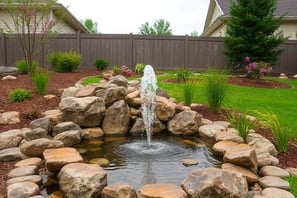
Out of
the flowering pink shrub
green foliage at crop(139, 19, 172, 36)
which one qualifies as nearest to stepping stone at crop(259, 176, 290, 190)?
the flowering pink shrub

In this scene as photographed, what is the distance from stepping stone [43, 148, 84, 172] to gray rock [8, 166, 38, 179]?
0.54 ft

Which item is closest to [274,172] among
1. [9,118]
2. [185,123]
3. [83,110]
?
[185,123]

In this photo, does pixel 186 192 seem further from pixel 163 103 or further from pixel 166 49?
pixel 166 49

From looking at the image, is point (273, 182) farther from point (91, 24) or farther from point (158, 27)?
point (91, 24)

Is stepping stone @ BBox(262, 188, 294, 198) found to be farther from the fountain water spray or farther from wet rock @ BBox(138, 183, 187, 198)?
the fountain water spray

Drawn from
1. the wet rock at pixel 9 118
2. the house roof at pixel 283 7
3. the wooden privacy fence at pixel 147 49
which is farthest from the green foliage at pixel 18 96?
the house roof at pixel 283 7

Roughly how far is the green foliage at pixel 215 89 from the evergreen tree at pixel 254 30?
6.93 meters

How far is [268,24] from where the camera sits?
13.2 metres

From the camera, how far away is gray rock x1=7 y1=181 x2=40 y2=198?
3.52 m

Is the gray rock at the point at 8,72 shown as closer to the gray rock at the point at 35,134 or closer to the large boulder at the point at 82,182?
the gray rock at the point at 35,134

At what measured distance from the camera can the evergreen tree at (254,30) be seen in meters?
13.2

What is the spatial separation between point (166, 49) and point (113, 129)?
33.2 feet

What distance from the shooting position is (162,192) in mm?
3455

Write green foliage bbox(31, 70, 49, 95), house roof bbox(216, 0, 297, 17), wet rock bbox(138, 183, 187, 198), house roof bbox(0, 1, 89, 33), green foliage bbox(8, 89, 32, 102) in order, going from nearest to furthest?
wet rock bbox(138, 183, 187, 198) → green foliage bbox(8, 89, 32, 102) → green foliage bbox(31, 70, 49, 95) → house roof bbox(0, 1, 89, 33) → house roof bbox(216, 0, 297, 17)
